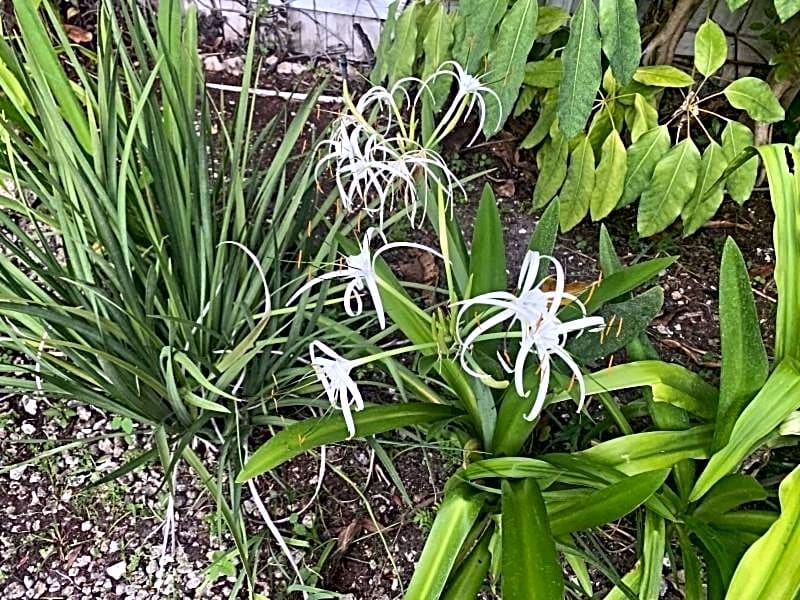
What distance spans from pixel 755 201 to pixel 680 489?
0.85 metres

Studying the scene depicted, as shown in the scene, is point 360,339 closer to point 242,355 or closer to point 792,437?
point 242,355

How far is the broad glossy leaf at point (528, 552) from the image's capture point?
0.81 m

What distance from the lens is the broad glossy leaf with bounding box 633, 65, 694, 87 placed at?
137 cm

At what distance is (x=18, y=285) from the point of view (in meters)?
1.12

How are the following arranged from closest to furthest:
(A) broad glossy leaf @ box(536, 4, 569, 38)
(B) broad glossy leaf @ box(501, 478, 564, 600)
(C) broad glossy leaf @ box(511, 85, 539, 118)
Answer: (B) broad glossy leaf @ box(501, 478, 564, 600) → (A) broad glossy leaf @ box(536, 4, 569, 38) → (C) broad glossy leaf @ box(511, 85, 539, 118)

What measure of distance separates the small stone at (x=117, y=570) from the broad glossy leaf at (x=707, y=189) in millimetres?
1103

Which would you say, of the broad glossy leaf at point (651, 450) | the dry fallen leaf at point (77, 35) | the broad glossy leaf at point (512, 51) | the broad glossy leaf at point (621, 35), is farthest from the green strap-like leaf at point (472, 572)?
the dry fallen leaf at point (77, 35)

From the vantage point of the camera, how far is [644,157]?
1374 mm

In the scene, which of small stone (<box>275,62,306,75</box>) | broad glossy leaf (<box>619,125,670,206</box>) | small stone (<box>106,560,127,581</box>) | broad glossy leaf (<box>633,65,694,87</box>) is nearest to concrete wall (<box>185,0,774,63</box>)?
small stone (<box>275,62,306,75</box>)

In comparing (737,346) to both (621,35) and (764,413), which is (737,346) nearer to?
(764,413)

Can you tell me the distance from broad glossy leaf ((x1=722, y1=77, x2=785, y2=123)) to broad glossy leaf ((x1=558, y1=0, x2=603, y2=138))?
0.33 meters

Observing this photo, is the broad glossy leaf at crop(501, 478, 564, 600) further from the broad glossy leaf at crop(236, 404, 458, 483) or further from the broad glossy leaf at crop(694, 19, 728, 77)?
the broad glossy leaf at crop(694, 19, 728, 77)

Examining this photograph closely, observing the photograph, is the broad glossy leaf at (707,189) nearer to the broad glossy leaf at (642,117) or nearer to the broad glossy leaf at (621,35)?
the broad glossy leaf at (642,117)

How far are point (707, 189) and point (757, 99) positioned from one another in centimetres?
17
